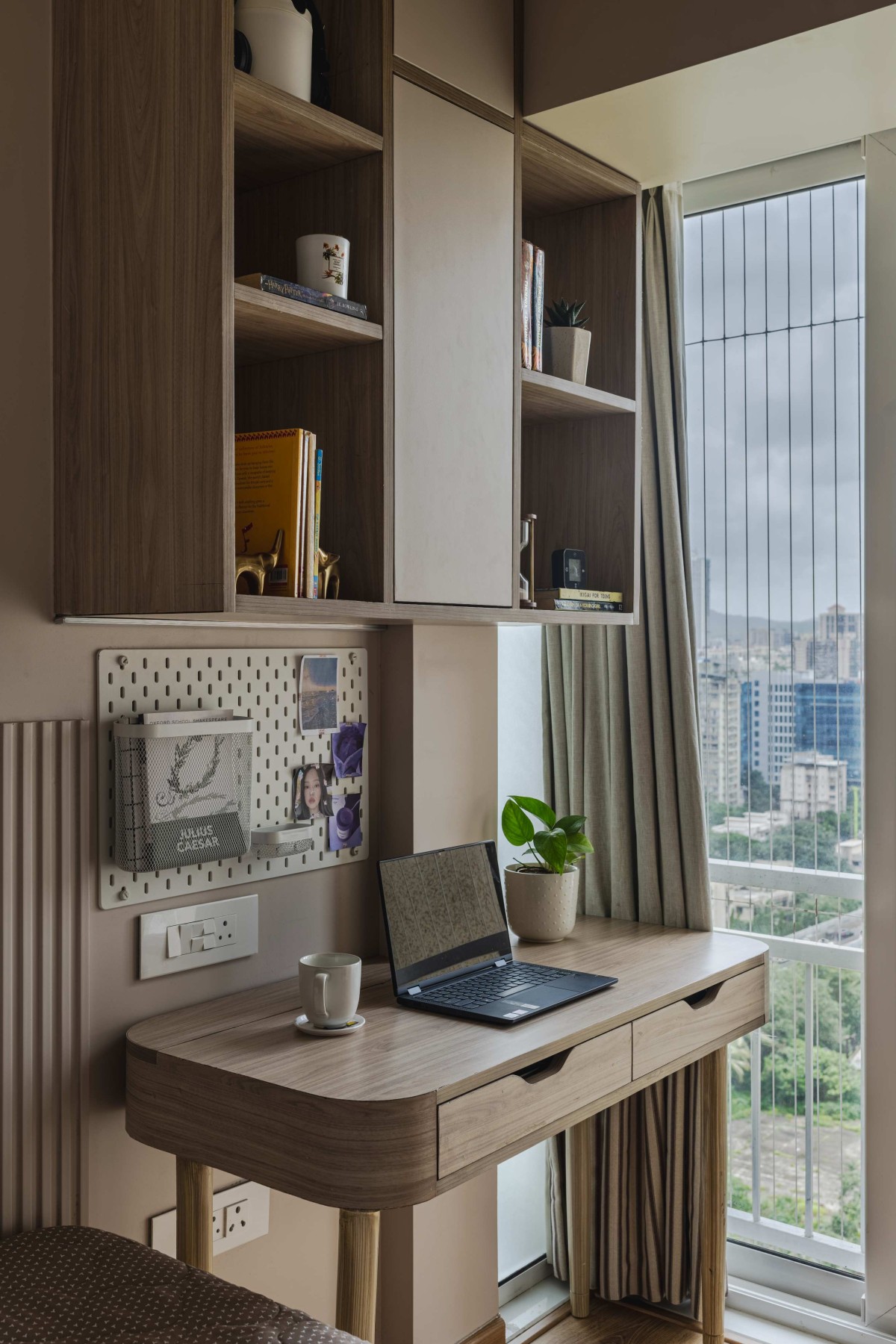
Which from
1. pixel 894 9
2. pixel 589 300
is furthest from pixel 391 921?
pixel 894 9

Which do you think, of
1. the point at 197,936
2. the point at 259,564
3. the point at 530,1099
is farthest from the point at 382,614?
the point at 530,1099

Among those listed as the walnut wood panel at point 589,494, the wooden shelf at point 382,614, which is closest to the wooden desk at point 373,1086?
the wooden shelf at point 382,614

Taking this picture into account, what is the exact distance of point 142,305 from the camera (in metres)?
1.50

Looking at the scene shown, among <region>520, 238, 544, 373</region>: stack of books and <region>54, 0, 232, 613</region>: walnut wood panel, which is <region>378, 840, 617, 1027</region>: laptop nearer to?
<region>54, 0, 232, 613</region>: walnut wood panel

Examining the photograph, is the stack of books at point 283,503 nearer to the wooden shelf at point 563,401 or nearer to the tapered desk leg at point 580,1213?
the wooden shelf at point 563,401

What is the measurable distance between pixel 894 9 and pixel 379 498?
0.97 meters

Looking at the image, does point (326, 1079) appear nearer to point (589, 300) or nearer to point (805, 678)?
point (805, 678)

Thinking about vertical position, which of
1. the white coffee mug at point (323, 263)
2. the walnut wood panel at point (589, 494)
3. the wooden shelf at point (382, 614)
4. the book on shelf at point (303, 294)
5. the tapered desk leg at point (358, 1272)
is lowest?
the tapered desk leg at point (358, 1272)

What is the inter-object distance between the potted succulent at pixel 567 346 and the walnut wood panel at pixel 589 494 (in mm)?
146

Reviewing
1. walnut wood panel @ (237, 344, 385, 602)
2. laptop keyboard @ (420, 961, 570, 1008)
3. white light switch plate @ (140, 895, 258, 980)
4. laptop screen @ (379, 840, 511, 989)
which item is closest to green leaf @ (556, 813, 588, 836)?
laptop screen @ (379, 840, 511, 989)

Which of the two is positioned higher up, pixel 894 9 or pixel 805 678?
pixel 894 9

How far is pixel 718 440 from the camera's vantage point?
2.47 metres

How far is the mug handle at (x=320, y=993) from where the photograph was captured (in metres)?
1.62

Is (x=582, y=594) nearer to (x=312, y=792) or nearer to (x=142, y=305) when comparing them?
(x=312, y=792)
